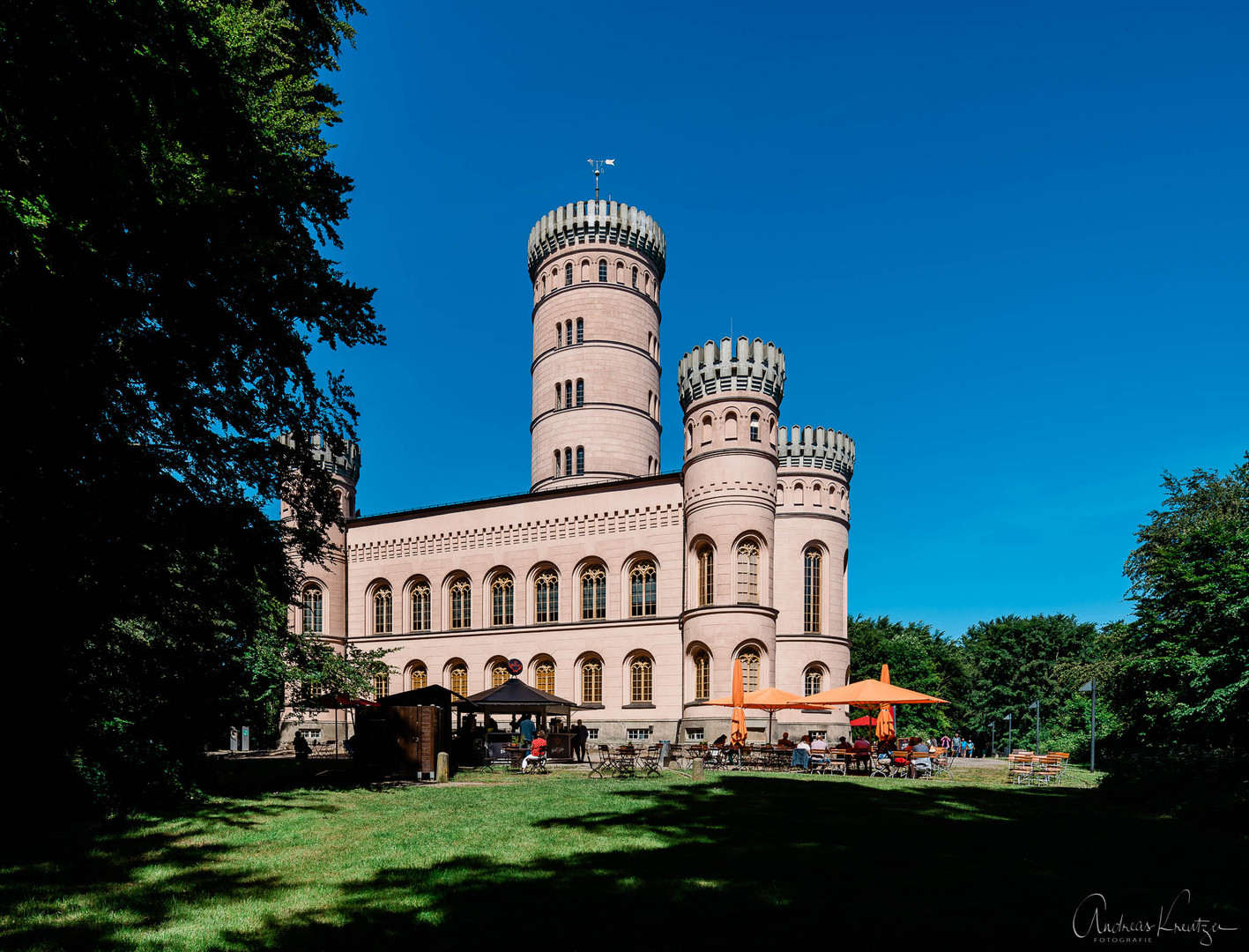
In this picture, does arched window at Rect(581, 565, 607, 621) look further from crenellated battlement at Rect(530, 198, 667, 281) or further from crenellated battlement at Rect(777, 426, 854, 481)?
crenellated battlement at Rect(530, 198, 667, 281)

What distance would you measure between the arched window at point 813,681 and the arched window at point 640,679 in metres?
7.38

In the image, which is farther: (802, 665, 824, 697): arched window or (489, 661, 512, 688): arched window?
(489, 661, 512, 688): arched window

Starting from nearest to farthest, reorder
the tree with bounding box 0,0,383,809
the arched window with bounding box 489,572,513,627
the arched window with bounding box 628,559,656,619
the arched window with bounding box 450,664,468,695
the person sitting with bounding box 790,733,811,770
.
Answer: the tree with bounding box 0,0,383,809, the person sitting with bounding box 790,733,811,770, the arched window with bounding box 628,559,656,619, the arched window with bounding box 489,572,513,627, the arched window with bounding box 450,664,468,695

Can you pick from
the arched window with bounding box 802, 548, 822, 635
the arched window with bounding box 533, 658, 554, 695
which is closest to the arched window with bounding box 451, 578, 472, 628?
the arched window with bounding box 533, 658, 554, 695

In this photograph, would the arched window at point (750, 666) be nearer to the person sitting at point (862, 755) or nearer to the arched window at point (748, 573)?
the arched window at point (748, 573)

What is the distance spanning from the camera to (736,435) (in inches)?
1629

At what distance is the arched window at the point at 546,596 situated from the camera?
1810 inches

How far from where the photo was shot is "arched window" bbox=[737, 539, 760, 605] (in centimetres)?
3994

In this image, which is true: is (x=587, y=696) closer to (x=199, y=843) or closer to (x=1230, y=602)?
(x=1230, y=602)

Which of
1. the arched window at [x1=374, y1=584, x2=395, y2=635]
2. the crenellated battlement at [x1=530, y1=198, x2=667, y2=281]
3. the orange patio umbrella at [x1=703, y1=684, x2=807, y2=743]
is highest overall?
the crenellated battlement at [x1=530, y1=198, x2=667, y2=281]

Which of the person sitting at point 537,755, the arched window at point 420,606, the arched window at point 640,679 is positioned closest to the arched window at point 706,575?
the arched window at point 640,679

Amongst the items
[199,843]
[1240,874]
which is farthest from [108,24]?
[1240,874]

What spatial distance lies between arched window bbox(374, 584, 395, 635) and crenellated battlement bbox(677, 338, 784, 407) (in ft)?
69.1

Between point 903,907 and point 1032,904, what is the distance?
1236 millimetres
